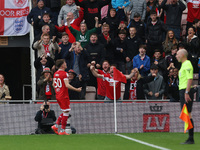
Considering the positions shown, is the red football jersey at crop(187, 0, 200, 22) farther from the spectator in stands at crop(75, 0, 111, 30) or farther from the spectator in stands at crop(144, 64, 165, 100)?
the spectator in stands at crop(144, 64, 165, 100)

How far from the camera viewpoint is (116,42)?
18.9 meters

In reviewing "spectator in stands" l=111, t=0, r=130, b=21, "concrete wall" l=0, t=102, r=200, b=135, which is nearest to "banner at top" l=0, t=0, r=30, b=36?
"spectator in stands" l=111, t=0, r=130, b=21

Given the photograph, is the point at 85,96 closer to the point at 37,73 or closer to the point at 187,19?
the point at 37,73

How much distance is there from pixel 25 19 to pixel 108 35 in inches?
135

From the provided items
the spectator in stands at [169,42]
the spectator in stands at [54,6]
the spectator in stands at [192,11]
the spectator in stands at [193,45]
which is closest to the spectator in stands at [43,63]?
the spectator in stands at [54,6]

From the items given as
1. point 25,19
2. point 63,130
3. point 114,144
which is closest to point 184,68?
point 114,144

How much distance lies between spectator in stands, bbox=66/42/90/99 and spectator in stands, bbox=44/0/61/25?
2987mm

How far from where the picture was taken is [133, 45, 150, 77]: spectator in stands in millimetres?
18078

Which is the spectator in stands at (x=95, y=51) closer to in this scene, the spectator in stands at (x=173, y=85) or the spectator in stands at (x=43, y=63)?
the spectator in stands at (x=43, y=63)

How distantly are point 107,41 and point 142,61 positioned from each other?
1.64m

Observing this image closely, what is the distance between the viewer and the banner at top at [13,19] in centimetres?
2012

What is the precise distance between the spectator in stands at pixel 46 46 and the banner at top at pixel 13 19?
2.25m

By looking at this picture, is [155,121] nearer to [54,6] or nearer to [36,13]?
[36,13]

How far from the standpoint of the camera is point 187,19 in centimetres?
2142
